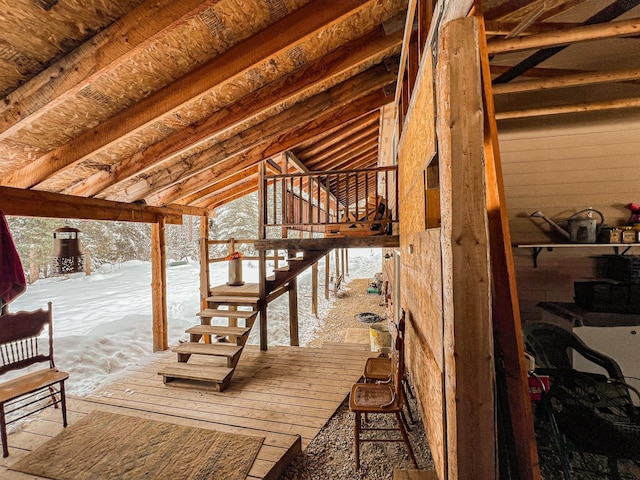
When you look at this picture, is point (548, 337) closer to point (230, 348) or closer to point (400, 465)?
point (400, 465)

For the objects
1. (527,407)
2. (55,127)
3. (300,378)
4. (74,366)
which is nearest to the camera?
(527,407)

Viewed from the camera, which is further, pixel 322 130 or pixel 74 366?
pixel 74 366

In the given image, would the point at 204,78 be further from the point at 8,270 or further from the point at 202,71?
the point at 8,270

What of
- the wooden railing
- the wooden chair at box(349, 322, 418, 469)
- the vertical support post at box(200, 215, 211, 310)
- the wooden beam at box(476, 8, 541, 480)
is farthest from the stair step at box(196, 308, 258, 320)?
the wooden beam at box(476, 8, 541, 480)

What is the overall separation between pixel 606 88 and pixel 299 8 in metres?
3.46

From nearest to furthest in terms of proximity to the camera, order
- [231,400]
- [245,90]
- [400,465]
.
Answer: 1. [400,465]
2. [245,90]
3. [231,400]

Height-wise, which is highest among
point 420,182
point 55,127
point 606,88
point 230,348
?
point 606,88

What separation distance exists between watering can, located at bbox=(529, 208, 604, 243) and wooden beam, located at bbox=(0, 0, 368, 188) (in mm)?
2928

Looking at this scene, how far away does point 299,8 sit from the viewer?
210cm

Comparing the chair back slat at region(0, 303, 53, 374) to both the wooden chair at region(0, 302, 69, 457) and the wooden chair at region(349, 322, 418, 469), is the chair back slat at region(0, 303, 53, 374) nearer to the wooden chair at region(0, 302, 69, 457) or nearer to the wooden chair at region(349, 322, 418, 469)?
the wooden chair at region(0, 302, 69, 457)

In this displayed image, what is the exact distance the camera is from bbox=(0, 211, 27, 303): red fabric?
2.31 metres

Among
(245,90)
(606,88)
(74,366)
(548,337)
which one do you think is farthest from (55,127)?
(606,88)

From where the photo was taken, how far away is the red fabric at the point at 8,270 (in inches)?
91.0

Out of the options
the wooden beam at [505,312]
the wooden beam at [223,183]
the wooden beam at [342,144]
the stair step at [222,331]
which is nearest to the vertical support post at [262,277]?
the stair step at [222,331]
